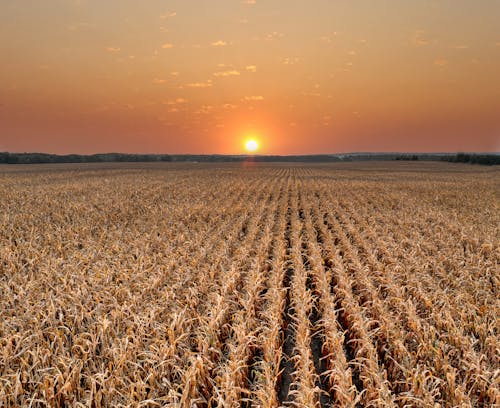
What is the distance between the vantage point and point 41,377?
400cm

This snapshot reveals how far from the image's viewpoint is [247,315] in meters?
5.62

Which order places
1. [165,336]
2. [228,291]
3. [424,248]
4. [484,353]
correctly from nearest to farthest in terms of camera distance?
[484,353] < [165,336] < [228,291] < [424,248]

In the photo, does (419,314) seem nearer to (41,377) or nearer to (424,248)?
(424,248)

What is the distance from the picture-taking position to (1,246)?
10219mm

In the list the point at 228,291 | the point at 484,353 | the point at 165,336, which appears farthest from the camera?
the point at 228,291

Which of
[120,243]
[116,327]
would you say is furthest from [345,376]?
[120,243]

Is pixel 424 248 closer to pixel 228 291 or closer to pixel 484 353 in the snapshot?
pixel 484 353

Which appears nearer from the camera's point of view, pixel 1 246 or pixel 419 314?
pixel 419 314

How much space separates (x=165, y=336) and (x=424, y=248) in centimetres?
855

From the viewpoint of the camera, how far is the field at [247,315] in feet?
12.8

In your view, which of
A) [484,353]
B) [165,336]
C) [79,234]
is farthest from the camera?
[79,234]

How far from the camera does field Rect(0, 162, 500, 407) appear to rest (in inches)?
154

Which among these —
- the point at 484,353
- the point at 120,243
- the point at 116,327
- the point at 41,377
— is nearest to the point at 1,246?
the point at 120,243

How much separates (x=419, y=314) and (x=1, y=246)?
39.0 ft
